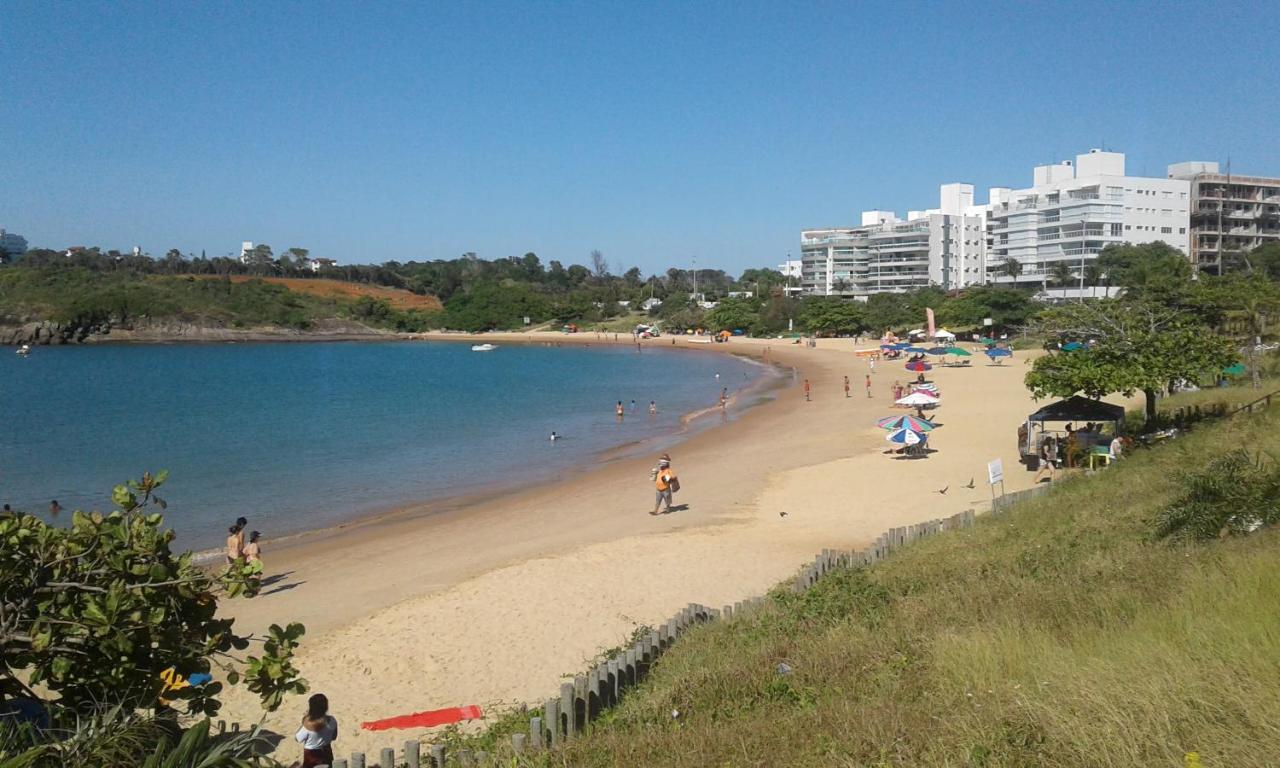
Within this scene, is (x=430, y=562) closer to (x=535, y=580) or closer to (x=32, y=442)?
(x=535, y=580)

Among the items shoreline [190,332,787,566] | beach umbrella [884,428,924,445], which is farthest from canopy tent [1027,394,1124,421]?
shoreline [190,332,787,566]

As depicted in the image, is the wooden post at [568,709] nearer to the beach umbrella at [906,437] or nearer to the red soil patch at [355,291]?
the beach umbrella at [906,437]

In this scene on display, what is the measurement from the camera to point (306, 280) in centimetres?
17475

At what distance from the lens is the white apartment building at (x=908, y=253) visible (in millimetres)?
123188

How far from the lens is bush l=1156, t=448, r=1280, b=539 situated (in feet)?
32.0

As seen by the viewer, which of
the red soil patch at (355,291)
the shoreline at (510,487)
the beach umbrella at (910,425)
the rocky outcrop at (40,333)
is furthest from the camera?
the red soil patch at (355,291)

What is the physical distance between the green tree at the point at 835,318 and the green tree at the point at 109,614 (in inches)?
3694

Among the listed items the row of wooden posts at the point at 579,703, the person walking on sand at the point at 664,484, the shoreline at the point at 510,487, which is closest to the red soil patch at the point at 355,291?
the shoreline at the point at 510,487

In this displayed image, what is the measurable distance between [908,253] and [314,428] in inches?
3889

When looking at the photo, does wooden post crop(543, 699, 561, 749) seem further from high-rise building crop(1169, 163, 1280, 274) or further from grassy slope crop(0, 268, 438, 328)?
grassy slope crop(0, 268, 438, 328)

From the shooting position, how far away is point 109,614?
15.8 ft

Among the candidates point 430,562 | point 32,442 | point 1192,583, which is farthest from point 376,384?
point 1192,583

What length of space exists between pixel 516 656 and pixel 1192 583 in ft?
25.9

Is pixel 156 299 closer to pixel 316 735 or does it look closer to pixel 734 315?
pixel 734 315
